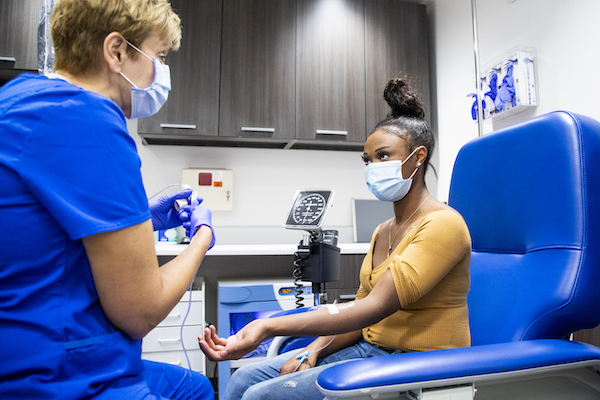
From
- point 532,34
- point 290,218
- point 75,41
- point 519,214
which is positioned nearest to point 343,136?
point 532,34

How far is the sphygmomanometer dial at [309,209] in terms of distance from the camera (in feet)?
4.96

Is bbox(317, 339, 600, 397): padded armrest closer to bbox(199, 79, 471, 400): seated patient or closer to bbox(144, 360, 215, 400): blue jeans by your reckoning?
bbox(199, 79, 471, 400): seated patient

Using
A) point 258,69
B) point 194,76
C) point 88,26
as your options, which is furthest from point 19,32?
point 88,26

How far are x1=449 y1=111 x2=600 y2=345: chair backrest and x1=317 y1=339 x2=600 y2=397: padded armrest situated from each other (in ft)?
0.41

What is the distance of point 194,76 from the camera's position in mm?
2662

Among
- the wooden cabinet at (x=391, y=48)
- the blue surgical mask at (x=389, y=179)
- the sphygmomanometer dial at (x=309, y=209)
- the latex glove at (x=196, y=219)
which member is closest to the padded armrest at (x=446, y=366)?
the latex glove at (x=196, y=219)

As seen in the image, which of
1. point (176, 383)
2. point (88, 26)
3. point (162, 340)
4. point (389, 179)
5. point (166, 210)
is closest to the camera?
point (88, 26)

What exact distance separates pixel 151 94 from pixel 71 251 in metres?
0.42

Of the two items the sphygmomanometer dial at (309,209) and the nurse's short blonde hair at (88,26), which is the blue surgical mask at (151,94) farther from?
the sphygmomanometer dial at (309,209)

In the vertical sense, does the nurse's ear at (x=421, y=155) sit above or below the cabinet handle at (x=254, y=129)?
below

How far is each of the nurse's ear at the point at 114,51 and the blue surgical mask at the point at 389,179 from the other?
74cm

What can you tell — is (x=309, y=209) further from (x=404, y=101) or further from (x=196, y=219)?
(x=196, y=219)

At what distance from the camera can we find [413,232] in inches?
42.7

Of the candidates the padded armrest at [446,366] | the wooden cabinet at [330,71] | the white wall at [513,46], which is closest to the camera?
the padded armrest at [446,366]
